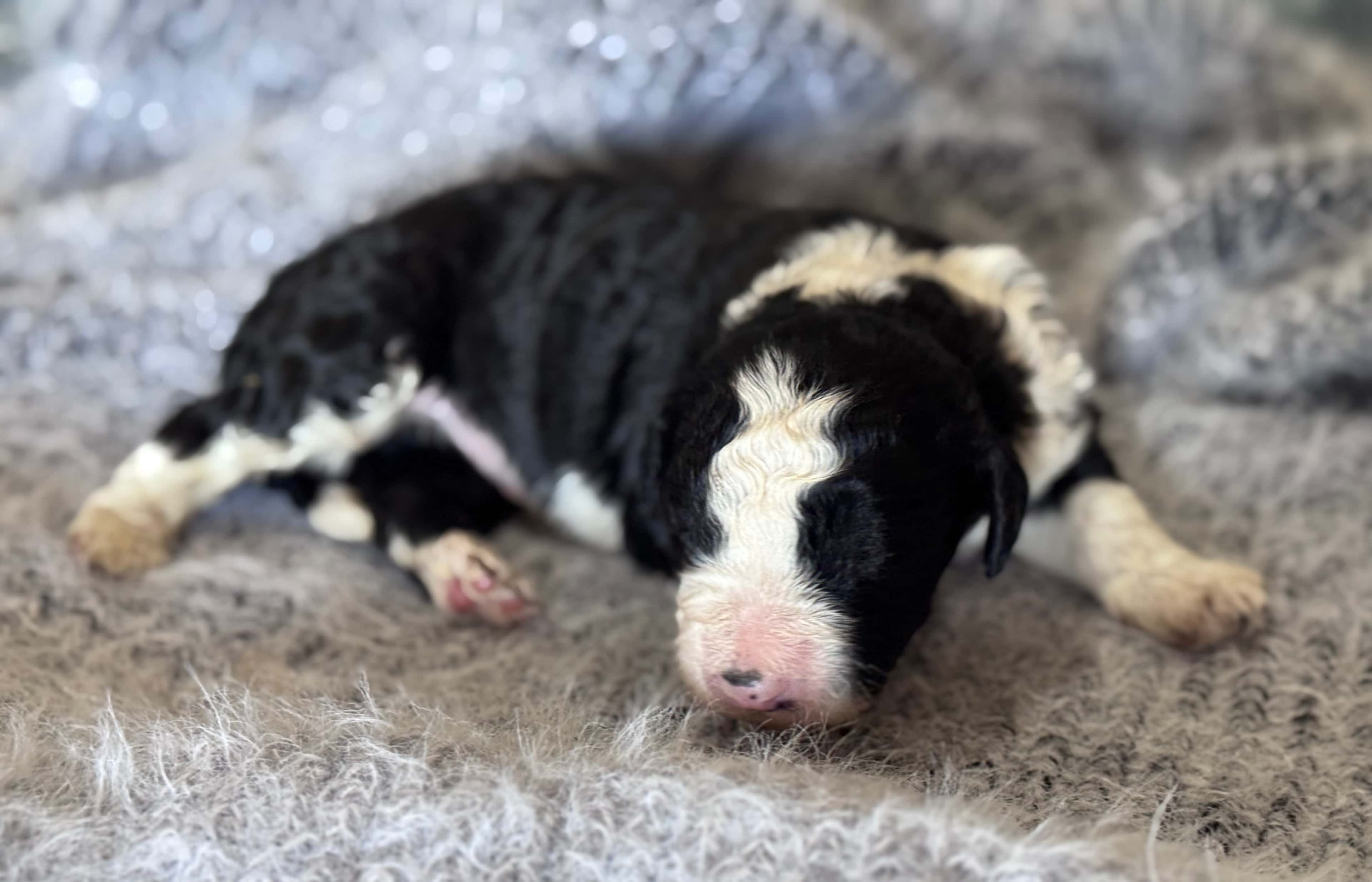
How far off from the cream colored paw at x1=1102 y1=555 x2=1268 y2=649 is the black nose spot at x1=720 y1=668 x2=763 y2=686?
2.54ft

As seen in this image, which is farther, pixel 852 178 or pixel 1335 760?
pixel 852 178

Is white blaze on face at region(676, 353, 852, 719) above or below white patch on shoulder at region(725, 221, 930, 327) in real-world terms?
below

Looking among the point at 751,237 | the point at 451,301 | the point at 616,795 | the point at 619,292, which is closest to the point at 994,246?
the point at 751,237

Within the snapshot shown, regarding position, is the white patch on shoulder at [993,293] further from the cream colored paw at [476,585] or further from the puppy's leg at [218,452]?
the puppy's leg at [218,452]

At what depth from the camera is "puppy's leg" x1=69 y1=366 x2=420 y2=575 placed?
2.20 metres

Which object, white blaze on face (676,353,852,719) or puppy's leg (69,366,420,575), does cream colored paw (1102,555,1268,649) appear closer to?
white blaze on face (676,353,852,719)

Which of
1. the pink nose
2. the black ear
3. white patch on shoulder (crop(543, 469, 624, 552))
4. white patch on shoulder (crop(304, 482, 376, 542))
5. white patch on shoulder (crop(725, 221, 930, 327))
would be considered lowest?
white patch on shoulder (crop(543, 469, 624, 552))

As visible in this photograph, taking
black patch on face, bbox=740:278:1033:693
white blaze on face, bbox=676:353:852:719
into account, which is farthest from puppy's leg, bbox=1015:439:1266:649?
white blaze on face, bbox=676:353:852:719

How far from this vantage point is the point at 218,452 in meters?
2.27

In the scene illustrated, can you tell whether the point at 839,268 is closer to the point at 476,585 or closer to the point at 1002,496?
the point at 1002,496

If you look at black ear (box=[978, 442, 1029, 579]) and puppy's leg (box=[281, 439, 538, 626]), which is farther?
puppy's leg (box=[281, 439, 538, 626])

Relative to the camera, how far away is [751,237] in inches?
89.7

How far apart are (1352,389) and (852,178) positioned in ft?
4.01

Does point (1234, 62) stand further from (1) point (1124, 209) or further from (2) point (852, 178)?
(2) point (852, 178)
